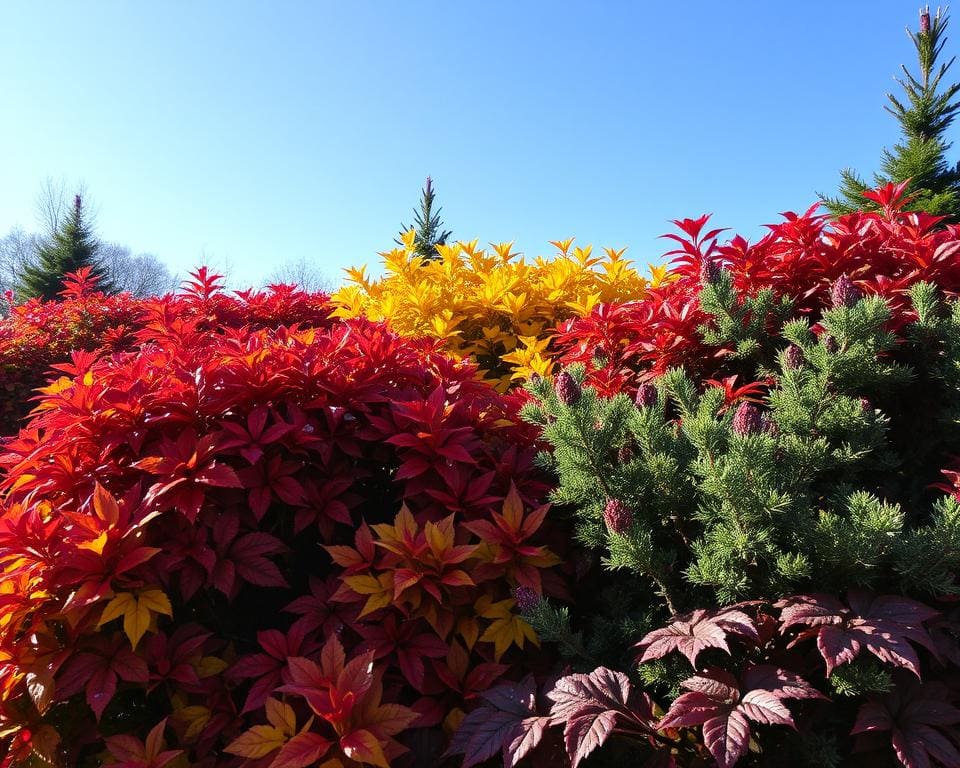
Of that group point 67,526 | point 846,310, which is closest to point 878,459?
point 846,310

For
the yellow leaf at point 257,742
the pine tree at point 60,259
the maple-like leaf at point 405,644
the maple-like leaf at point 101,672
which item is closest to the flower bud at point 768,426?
the maple-like leaf at point 405,644

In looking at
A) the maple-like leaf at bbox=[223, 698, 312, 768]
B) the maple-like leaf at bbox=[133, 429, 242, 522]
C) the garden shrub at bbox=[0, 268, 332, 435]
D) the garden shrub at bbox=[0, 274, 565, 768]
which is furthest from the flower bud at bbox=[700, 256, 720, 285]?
the garden shrub at bbox=[0, 268, 332, 435]

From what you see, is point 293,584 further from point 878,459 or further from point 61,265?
point 61,265

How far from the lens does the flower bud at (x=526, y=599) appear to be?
1.63 m

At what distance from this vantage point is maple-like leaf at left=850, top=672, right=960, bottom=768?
4.32 feet

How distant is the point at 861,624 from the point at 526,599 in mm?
759

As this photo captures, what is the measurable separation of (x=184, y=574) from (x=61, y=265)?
28.6 meters

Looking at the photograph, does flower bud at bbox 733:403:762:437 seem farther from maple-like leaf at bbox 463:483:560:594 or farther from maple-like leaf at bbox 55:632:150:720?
maple-like leaf at bbox 55:632:150:720

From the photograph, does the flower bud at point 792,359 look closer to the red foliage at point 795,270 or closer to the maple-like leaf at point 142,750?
the red foliage at point 795,270

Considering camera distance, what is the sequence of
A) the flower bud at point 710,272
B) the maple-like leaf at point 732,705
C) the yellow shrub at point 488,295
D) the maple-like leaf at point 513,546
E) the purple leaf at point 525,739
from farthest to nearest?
the yellow shrub at point 488,295
the flower bud at point 710,272
the maple-like leaf at point 513,546
the purple leaf at point 525,739
the maple-like leaf at point 732,705

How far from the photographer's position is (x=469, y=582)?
1679 millimetres

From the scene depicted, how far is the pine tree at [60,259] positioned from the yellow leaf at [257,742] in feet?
87.7

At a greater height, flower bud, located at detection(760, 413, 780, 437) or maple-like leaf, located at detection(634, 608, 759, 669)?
flower bud, located at detection(760, 413, 780, 437)

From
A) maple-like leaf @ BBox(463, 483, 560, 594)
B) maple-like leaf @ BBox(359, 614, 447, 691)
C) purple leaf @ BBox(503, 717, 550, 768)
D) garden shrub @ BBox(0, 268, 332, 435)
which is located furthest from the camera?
garden shrub @ BBox(0, 268, 332, 435)
